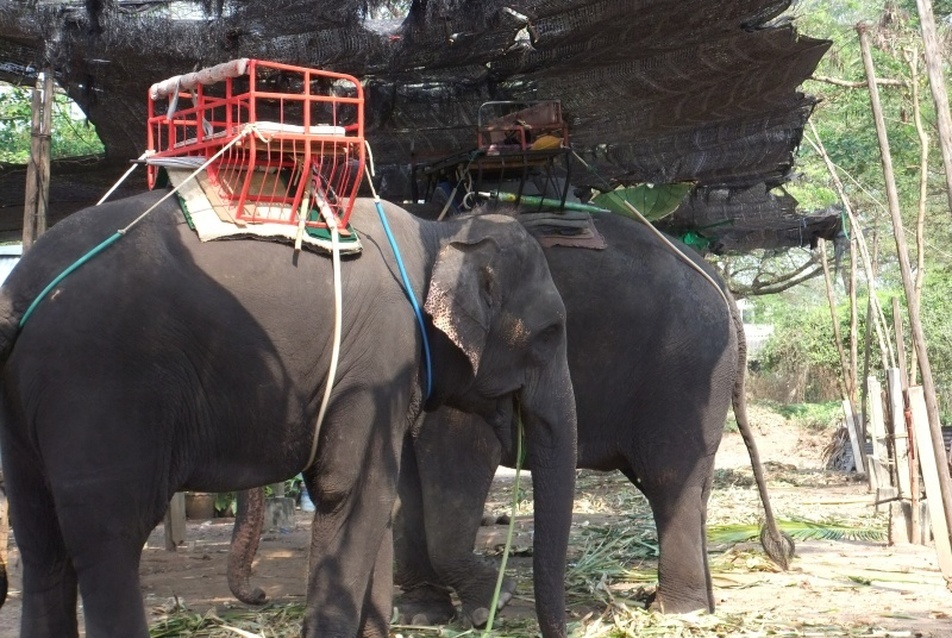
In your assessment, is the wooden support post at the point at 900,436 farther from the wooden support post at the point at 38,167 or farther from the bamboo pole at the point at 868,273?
the wooden support post at the point at 38,167

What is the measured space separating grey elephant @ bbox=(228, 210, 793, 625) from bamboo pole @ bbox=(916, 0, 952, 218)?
50.6 inches

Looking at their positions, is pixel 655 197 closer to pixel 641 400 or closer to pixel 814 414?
pixel 641 400

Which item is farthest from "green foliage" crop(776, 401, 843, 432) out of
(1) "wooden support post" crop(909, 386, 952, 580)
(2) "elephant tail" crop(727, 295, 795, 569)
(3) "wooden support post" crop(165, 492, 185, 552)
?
(3) "wooden support post" crop(165, 492, 185, 552)

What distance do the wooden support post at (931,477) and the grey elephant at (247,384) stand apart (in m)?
3.08

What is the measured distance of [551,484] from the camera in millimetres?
5035

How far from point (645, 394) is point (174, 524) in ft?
12.0

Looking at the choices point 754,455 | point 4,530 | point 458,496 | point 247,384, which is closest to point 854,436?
point 754,455

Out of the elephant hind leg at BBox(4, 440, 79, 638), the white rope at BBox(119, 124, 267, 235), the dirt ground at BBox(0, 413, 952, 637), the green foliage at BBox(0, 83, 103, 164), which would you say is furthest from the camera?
the green foliage at BBox(0, 83, 103, 164)

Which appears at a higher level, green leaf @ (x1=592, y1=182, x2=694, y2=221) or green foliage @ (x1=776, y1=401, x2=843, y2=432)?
green leaf @ (x1=592, y1=182, x2=694, y2=221)

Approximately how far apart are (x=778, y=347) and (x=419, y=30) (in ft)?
73.0

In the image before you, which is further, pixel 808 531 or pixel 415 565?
pixel 808 531

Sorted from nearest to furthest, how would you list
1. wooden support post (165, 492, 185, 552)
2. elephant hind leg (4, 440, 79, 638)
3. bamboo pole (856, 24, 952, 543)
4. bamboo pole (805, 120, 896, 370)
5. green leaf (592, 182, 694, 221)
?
elephant hind leg (4, 440, 79, 638)
bamboo pole (856, 24, 952, 543)
green leaf (592, 182, 694, 221)
wooden support post (165, 492, 185, 552)
bamboo pole (805, 120, 896, 370)

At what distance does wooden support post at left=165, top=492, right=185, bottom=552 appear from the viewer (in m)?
8.32

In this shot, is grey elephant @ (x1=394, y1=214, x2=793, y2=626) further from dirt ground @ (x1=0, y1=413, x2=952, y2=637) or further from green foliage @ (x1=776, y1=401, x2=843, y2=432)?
green foliage @ (x1=776, y1=401, x2=843, y2=432)
